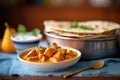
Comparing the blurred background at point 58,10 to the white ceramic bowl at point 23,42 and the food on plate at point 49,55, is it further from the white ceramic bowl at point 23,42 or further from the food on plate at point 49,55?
the food on plate at point 49,55

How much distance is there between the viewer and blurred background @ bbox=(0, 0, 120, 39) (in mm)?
2719

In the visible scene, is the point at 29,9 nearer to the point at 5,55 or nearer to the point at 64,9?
the point at 64,9

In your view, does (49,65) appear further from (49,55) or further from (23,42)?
(23,42)

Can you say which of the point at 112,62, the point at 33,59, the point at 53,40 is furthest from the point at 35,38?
the point at 112,62

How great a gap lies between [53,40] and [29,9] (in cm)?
166

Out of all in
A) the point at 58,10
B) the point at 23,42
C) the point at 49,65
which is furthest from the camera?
the point at 58,10

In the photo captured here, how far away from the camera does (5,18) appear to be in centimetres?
282

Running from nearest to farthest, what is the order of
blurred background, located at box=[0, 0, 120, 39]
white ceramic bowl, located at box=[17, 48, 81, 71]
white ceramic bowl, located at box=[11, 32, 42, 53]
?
white ceramic bowl, located at box=[17, 48, 81, 71], white ceramic bowl, located at box=[11, 32, 42, 53], blurred background, located at box=[0, 0, 120, 39]

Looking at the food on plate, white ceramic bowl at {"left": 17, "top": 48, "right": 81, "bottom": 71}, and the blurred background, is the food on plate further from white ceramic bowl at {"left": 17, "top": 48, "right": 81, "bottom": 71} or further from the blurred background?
the blurred background

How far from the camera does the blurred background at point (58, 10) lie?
8.92 ft

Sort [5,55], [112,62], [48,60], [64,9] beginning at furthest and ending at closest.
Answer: [64,9], [5,55], [112,62], [48,60]

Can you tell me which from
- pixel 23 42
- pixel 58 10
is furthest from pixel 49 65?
pixel 58 10

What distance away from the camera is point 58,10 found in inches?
108

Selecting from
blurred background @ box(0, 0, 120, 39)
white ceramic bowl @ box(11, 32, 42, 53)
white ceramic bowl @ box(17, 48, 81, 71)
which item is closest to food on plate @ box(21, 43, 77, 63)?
white ceramic bowl @ box(17, 48, 81, 71)
